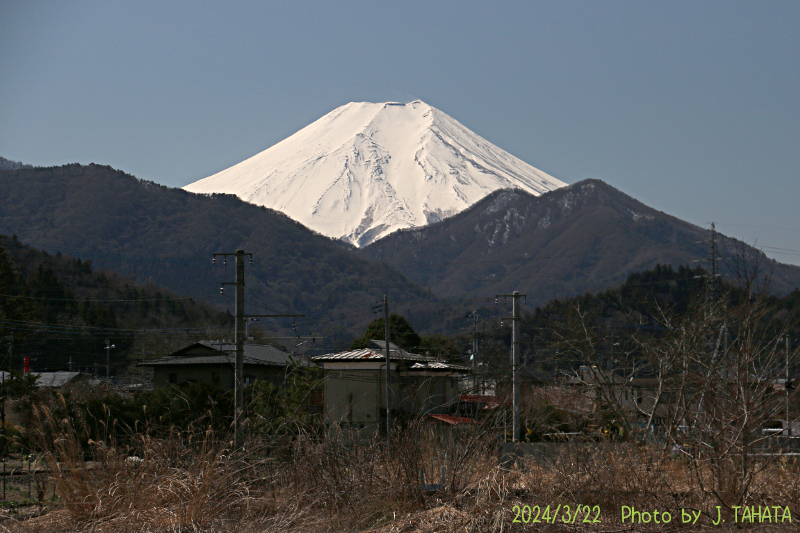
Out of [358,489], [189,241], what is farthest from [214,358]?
[189,241]

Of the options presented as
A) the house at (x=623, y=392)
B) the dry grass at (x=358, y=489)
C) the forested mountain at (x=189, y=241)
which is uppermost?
the forested mountain at (x=189, y=241)

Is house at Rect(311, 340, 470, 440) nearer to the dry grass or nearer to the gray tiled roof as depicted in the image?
the gray tiled roof

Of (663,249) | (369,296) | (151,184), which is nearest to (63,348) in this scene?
(369,296)

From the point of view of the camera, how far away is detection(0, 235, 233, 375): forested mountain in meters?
46.2

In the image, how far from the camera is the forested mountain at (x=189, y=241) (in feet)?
425

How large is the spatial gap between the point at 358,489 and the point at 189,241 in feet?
517

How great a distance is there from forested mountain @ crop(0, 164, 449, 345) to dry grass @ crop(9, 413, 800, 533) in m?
101

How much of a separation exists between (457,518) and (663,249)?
649ft

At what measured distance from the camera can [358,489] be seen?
850 centimetres

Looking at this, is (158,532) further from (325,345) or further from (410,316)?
(410,316)

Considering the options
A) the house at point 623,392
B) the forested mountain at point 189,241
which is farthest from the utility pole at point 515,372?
the forested mountain at point 189,241

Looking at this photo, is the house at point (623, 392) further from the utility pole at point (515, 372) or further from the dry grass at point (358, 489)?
the utility pole at point (515, 372)

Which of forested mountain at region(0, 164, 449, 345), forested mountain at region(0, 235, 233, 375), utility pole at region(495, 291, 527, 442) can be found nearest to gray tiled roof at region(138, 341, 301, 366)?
forested mountain at region(0, 235, 233, 375)

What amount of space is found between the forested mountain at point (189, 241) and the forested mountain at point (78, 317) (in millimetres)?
39464
